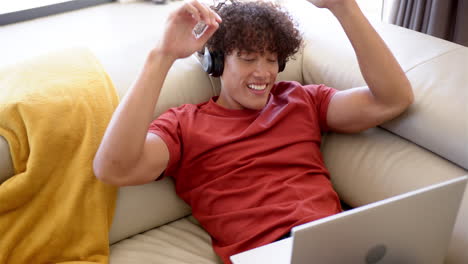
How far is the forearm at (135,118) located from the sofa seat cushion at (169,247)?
0.32 meters

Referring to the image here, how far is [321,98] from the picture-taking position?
1531 mm

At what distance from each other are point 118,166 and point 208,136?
0.28 meters

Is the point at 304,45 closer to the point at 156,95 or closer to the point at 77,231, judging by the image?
the point at 156,95

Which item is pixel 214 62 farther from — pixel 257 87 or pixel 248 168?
pixel 248 168

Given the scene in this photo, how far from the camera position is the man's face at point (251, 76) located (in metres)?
1.42

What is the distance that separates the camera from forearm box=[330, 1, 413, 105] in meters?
1.39

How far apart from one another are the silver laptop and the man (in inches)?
13.6

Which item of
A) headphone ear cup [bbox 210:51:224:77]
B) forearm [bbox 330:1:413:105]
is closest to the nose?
headphone ear cup [bbox 210:51:224:77]

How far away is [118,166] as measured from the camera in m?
1.25

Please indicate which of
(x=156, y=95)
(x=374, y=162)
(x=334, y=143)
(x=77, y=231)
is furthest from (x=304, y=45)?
(x=77, y=231)

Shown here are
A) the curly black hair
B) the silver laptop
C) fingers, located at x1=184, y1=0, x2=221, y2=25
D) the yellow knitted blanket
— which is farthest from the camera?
the curly black hair

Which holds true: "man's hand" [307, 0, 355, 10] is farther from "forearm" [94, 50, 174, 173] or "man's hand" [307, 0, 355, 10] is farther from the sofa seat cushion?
the sofa seat cushion

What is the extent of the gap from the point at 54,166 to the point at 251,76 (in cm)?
56

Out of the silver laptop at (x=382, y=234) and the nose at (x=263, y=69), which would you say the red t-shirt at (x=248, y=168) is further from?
the silver laptop at (x=382, y=234)
